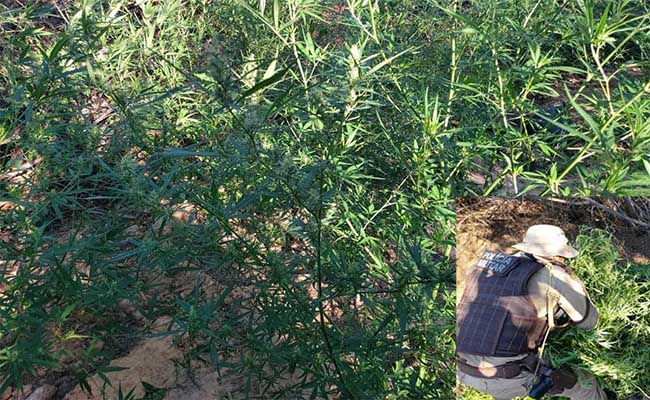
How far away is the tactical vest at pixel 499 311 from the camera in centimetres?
126

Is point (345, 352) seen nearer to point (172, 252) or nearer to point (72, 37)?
point (172, 252)

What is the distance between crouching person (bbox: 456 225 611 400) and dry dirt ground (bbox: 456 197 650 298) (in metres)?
0.03

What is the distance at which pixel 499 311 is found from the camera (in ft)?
4.26

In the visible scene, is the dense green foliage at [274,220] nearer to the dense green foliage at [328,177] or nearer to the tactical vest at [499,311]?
the dense green foliage at [328,177]

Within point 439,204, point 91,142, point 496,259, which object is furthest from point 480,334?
point 91,142

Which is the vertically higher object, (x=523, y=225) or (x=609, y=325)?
(x=523, y=225)

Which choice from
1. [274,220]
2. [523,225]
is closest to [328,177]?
[274,220]

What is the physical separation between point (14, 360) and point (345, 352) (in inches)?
35.7

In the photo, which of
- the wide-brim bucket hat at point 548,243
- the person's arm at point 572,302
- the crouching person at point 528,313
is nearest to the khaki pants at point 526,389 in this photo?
the crouching person at point 528,313

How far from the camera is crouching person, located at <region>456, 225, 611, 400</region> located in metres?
1.25

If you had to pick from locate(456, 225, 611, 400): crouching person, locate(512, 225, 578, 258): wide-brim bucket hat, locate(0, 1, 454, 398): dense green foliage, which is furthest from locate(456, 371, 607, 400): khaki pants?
locate(0, 1, 454, 398): dense green foliage

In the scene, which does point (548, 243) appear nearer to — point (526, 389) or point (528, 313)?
point (528, 313)

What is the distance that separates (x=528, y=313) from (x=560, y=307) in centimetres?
6

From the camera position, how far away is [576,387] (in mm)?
1296
